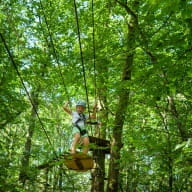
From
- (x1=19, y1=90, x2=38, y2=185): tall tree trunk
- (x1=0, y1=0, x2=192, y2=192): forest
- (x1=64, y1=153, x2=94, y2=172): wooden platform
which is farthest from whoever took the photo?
(x1=19, y1=90, x2=38, y2=185): tall tree trunk

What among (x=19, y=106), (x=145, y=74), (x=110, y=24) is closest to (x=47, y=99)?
(x=19, y=106)

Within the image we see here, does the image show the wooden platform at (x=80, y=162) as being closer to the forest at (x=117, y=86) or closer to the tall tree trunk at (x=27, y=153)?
the forest at (x=117, y=86)

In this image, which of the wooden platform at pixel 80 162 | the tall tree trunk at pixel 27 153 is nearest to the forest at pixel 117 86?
the tall tree trunk at pixel 27 153

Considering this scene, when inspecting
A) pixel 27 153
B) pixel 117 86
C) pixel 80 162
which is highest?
pixel 117 86

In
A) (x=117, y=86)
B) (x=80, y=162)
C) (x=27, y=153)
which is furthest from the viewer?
(x=27, y=153)

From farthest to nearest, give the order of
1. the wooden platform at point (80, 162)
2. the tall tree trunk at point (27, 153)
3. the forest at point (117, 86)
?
1. the tall tree trunk at point (27, 153)
2. the wooden platform at point (80, 162)
3. the forest at point (117, 86)

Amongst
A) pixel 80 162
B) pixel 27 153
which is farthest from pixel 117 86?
pixel 27 153

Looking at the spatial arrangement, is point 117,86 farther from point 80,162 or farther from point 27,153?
point 27,153

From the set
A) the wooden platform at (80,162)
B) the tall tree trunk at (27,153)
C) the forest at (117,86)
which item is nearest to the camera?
the forest at (117,86)

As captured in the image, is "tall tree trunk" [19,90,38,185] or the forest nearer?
the forest

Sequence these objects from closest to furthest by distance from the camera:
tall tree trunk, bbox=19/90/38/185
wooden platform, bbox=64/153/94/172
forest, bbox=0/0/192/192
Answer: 1. forest, bbox=0/0/192/192
2. wooden platform, bbox=64/153/94/172
3. tall tree trunk, bbox=19/90/38/185

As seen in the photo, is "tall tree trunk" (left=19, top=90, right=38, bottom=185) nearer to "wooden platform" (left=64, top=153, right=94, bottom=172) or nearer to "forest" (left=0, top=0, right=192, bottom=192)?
"forest" (left=0, top=0, right=192, bottom=192)

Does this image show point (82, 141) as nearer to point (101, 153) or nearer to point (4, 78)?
point (101, 153)

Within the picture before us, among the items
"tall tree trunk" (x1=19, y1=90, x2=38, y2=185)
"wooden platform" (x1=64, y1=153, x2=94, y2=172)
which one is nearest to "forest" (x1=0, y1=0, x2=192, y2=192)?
"tall tree trunk" (x1=19, y1=90, x2=38, y2=185)
